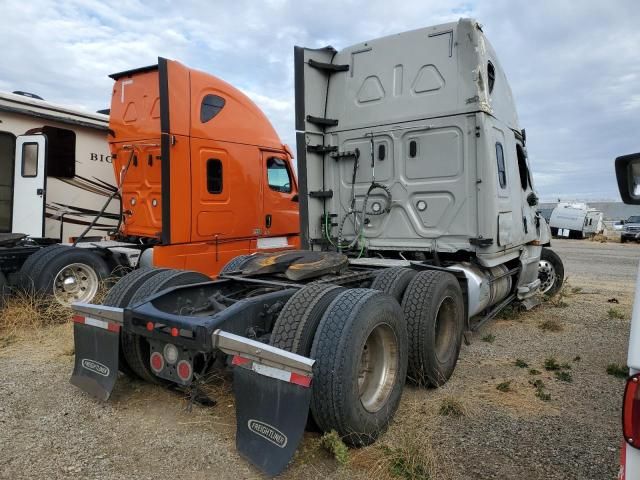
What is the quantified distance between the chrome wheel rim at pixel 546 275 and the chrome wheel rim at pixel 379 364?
5732 millimetres

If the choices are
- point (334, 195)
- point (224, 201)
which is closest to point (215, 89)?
point (224, 201)

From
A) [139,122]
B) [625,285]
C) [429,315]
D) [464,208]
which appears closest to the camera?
[429,315]

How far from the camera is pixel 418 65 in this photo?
5.38 m

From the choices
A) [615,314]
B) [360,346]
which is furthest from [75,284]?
[615,314]

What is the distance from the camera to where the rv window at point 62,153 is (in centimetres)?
820

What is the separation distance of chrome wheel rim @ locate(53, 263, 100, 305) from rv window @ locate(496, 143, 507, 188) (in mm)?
5209

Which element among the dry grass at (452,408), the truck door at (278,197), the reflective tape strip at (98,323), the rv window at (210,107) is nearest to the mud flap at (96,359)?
the reflective tape strip at (98,323)

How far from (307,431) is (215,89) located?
19.0 ft

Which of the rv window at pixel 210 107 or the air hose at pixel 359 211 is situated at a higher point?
the rv window at pixel 210 107

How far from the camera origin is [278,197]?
855 centimetres

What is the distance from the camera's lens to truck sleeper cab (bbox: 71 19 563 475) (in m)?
2.81

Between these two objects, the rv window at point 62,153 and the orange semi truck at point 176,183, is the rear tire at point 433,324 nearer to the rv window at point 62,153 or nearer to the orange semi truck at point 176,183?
the orange semi truck at point 176,183

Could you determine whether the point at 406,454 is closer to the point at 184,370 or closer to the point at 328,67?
the point at 184,370

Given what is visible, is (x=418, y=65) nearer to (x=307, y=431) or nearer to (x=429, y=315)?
(x=429, y=315)
